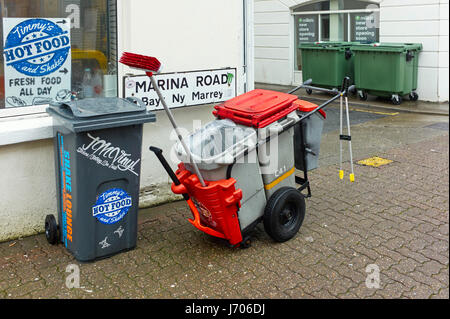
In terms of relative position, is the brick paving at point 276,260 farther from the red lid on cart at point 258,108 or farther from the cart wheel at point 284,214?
the red lid on cart at point 258,108

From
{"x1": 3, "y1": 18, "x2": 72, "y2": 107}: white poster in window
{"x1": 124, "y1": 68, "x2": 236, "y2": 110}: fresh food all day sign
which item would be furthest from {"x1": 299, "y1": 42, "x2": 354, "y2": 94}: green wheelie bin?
{"x1": 3, "y1": 18, "x2": 72, "y2": 107}: white poster in window

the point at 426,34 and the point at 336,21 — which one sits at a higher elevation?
the point at 336,21

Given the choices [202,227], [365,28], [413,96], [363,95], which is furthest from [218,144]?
[365,28]

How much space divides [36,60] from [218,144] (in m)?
2.04

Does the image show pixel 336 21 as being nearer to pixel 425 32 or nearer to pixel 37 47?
pixel 425 32

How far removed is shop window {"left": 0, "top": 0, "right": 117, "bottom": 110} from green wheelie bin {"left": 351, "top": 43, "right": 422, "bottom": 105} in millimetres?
7228

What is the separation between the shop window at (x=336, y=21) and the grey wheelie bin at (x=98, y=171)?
31.6 feet

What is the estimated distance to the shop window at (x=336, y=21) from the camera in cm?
1273

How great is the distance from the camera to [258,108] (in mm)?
4348

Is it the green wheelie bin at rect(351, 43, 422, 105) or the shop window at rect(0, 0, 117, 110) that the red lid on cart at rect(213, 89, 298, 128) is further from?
the green wheelie bin at rect(351, 43, 422, 105)

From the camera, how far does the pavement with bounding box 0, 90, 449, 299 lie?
12.8 feet

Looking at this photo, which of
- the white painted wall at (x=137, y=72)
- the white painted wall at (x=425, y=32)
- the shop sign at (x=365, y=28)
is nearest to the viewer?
the white painted wall at (x=137, y=72)

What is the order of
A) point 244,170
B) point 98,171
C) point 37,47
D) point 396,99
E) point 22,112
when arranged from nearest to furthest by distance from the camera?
point 98,171, point 244,170, point 22,112, point 37,47, point 396,99

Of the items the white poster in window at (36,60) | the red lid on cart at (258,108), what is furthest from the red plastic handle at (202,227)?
the white poster in window at (36,60)
